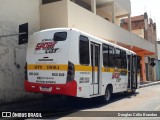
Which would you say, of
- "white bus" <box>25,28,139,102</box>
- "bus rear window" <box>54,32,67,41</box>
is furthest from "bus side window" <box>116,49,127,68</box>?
"bus rear window" <box>54,32,67,41</box>

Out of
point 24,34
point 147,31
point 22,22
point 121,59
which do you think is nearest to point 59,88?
point 24,34

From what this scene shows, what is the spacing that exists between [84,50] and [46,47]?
60.0 inches

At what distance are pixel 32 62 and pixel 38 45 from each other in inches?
29.1

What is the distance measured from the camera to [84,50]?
11328 millimetres

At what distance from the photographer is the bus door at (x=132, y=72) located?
17.7m

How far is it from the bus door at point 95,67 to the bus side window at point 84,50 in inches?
23.6

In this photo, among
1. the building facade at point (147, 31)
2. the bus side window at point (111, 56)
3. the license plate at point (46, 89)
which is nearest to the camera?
the license plate at point (46, 89)

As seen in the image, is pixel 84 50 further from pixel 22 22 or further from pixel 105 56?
pixel 22 22

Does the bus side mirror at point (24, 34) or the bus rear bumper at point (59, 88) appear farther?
the bus side mirror at point (24, 34)

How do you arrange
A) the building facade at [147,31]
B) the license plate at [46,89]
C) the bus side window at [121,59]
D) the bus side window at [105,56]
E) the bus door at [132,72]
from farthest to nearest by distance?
the building facade at [147,31] → the bus door at [132,72] → the bus side window at [121,59] → the bus side window at [105,56] → the license plate at [46,89]

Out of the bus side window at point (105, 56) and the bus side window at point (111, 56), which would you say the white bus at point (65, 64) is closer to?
the bus side window at point (105, 56)

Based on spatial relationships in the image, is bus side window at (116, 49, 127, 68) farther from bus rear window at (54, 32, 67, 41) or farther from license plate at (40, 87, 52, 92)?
license plate at (40, 87, 52, 92)

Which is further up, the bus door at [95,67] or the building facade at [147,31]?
the building facade at [147,31]

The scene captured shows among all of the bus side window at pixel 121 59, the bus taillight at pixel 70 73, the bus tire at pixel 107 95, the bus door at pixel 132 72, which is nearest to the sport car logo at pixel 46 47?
the bus taillight at pixel 70 73
